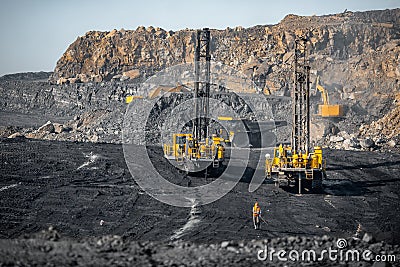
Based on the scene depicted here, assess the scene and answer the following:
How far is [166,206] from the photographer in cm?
1831

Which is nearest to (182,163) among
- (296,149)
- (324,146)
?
(296,149)

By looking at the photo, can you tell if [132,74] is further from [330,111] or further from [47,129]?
[330,111]

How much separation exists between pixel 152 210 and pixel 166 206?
0.79m

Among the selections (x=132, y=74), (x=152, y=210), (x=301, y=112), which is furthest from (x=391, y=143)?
(x=132, y=74)

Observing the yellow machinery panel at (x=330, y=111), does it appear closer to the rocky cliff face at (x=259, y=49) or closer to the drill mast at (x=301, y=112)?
the rocky cliff face at (x=259, y=49)

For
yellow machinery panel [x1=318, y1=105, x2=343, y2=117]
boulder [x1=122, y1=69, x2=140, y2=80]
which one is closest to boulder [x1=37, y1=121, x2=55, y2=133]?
yellow machinery panel [x1=318, y1=105, x2=343, y2=117]

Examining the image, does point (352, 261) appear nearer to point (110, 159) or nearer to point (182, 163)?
point (182, 163)

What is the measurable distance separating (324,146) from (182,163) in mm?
18652

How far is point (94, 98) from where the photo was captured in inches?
2446

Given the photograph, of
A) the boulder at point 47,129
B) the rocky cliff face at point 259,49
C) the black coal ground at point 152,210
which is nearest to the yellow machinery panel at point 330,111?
the rocky cliff face at point 259,49

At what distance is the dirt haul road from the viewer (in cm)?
1492

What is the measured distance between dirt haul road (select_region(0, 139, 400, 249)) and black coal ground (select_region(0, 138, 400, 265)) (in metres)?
0.03

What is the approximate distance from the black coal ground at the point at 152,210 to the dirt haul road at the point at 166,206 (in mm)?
28

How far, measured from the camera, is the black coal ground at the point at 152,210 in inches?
513
